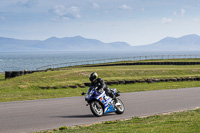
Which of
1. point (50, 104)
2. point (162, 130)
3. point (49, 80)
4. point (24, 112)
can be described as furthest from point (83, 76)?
point (162, 130)

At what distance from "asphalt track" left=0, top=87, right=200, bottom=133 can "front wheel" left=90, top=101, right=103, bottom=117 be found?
0.63ft

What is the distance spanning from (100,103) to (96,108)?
0.72 feet

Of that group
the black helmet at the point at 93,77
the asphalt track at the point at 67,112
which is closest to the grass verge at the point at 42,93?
the asphalt track at the point at 67,112

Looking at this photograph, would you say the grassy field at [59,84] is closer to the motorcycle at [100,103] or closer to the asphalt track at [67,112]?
the asphalt track at [67,112]

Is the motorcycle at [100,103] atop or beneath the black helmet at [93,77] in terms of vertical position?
beneath

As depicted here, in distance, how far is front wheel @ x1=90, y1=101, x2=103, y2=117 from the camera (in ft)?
34.6

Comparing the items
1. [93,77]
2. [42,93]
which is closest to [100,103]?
[93,77]

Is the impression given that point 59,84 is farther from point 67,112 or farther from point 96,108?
point 96,108

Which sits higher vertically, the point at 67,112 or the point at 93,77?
the point at 93,77

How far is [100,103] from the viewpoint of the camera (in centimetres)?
1074

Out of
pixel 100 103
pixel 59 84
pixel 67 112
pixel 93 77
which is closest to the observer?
pixel 93 77

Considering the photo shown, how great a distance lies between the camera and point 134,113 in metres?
11.3

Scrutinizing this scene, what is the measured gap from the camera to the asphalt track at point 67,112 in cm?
930

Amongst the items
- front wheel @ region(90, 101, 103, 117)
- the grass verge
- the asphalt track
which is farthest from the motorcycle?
the grass verge
